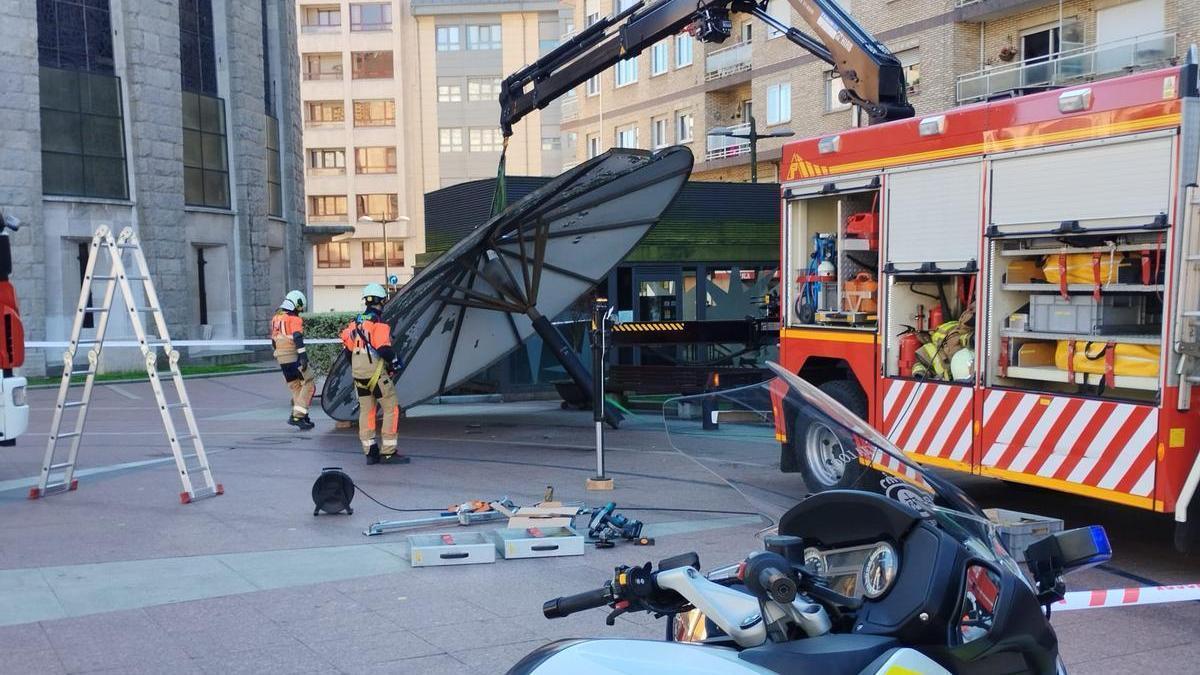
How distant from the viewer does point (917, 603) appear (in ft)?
7.95

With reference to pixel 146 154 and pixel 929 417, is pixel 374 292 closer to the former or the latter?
pixel 929 417

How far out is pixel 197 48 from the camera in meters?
29.4

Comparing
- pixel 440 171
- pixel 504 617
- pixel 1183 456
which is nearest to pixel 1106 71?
pixel 1183 456

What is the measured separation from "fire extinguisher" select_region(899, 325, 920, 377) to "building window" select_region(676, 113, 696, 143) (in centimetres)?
3458

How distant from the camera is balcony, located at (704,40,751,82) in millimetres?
39219

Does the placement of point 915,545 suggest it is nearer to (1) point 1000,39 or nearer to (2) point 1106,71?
(2) point 1106,71

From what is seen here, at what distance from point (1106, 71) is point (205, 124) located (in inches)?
887

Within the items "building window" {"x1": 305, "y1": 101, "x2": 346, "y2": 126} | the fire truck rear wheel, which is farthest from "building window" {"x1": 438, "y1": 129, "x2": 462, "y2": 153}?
the fire truck rear wheel

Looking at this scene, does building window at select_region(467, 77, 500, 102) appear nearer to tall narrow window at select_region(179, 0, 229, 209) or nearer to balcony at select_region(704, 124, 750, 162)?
balcony at select_region(704, 124, 750, 162)

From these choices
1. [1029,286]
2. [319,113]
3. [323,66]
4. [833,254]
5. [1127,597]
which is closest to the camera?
[1127,597]

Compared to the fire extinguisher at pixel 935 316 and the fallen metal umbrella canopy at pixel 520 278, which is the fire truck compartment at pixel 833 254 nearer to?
the fire extinguisher at pixel 935 316

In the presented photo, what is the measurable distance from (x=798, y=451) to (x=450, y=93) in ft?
242

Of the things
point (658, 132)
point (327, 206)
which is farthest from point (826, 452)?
point (327, 206)

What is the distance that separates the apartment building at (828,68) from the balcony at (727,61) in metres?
0.05
